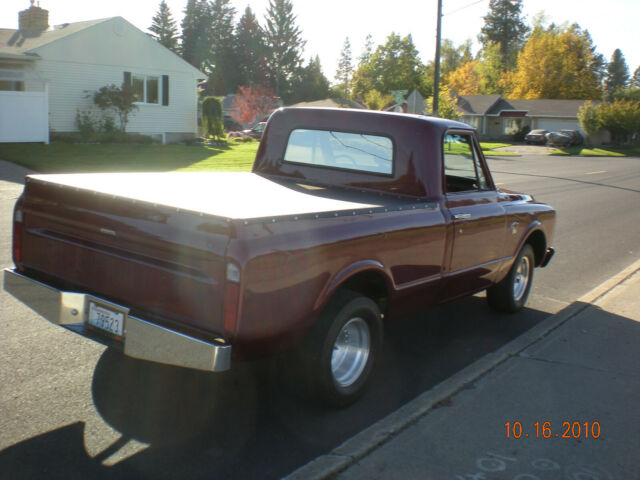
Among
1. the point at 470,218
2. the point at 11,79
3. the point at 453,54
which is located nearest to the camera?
the point at 470,218

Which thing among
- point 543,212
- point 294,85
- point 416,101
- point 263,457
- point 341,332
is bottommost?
point 263,457

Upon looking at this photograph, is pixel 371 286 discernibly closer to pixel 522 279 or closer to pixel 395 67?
pixel 522 279

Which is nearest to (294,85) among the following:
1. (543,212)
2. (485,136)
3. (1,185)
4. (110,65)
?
(485,136)

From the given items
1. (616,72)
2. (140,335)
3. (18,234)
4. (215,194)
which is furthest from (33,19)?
(616,72)

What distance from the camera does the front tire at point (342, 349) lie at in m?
3.67

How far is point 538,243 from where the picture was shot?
6.53m

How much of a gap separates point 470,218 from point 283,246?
224cm

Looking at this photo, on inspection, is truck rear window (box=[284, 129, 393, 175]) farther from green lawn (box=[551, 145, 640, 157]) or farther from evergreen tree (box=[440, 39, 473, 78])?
evergreen tree (box=[440, 39, 473, 78])

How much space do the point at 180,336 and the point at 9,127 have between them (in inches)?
859

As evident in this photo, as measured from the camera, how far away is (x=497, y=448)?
3.48 m

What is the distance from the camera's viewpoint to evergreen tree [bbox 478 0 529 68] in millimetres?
105000

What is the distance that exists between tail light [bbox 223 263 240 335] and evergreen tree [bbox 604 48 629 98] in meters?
145

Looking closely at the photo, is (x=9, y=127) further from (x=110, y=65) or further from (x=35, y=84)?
(x=110, y=65)
